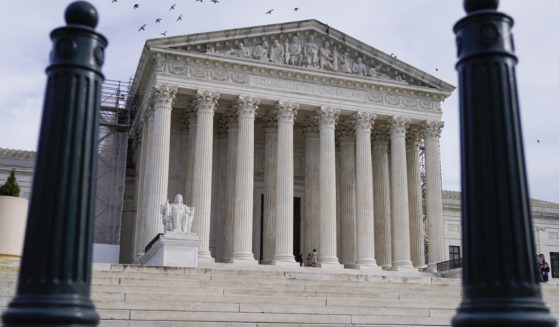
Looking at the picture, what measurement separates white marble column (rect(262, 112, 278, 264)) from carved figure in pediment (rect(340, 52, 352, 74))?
4.86 metres

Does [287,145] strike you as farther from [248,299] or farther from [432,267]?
[248,299]

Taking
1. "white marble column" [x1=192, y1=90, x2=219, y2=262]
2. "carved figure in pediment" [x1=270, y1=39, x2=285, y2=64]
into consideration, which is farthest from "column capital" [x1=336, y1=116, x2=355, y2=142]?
"white marble column" [x1=192, y1=90, x2=219, y2=262]

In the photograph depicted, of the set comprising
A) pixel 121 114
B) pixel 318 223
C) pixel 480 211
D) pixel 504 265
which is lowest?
pixel 504 265

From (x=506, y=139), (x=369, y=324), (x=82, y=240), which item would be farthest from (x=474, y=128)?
(x=369, y=324)

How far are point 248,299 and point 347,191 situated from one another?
22361 mm

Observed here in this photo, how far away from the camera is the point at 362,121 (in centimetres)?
3788

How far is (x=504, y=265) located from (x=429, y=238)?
114ft

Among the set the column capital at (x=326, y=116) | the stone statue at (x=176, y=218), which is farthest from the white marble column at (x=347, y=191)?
the stone statue at (x=176, y=218)

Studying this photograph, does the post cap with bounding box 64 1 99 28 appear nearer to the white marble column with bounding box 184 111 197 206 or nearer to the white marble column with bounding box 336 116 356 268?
the white marble column with bounding box 184 111 197 206

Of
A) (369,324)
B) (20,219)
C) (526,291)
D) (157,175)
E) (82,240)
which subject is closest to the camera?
(526,291)

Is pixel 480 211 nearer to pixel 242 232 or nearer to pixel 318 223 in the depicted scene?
pixel 242 232

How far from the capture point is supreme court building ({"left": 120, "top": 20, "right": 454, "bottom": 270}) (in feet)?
112

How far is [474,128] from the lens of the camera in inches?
179

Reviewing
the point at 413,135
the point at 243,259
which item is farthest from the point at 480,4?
the point at 413,135
